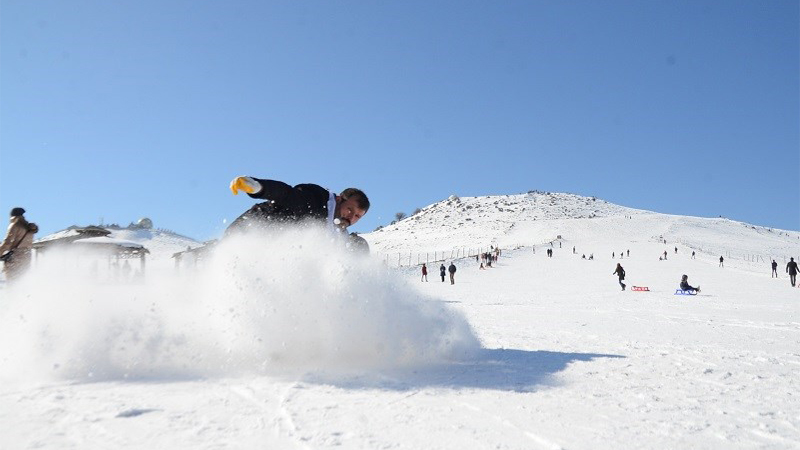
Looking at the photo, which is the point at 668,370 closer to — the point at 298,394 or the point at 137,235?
the point at 298,394

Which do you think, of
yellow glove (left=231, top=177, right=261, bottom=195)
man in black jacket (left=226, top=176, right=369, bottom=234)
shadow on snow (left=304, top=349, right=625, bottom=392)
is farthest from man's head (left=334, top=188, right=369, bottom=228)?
shadow on snow (left=304, top=349, right=625, bottom=392)

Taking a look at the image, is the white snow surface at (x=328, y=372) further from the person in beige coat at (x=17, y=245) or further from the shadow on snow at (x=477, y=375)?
the person in beige coat at (x=17, y=245)

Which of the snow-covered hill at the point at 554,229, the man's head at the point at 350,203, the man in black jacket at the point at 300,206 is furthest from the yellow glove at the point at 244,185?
the snow-covered hill at the point at 554,229

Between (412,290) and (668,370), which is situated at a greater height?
(412,290)

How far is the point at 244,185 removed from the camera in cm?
506

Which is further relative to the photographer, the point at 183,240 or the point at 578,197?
the point at 578,197

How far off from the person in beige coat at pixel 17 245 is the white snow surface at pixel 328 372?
274 cm

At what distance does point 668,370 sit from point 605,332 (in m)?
4.18

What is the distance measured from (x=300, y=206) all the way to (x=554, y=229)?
111342 mm

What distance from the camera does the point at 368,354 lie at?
17.1 feet

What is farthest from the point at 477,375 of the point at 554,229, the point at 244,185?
the point at 554,229

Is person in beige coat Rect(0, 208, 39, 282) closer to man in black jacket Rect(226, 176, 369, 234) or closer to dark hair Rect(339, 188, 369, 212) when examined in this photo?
man in black jacket Rect(226, 176, 369, 234)

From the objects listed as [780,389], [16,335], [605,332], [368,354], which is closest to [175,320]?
[16,335]

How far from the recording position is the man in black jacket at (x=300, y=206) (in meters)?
5.29
